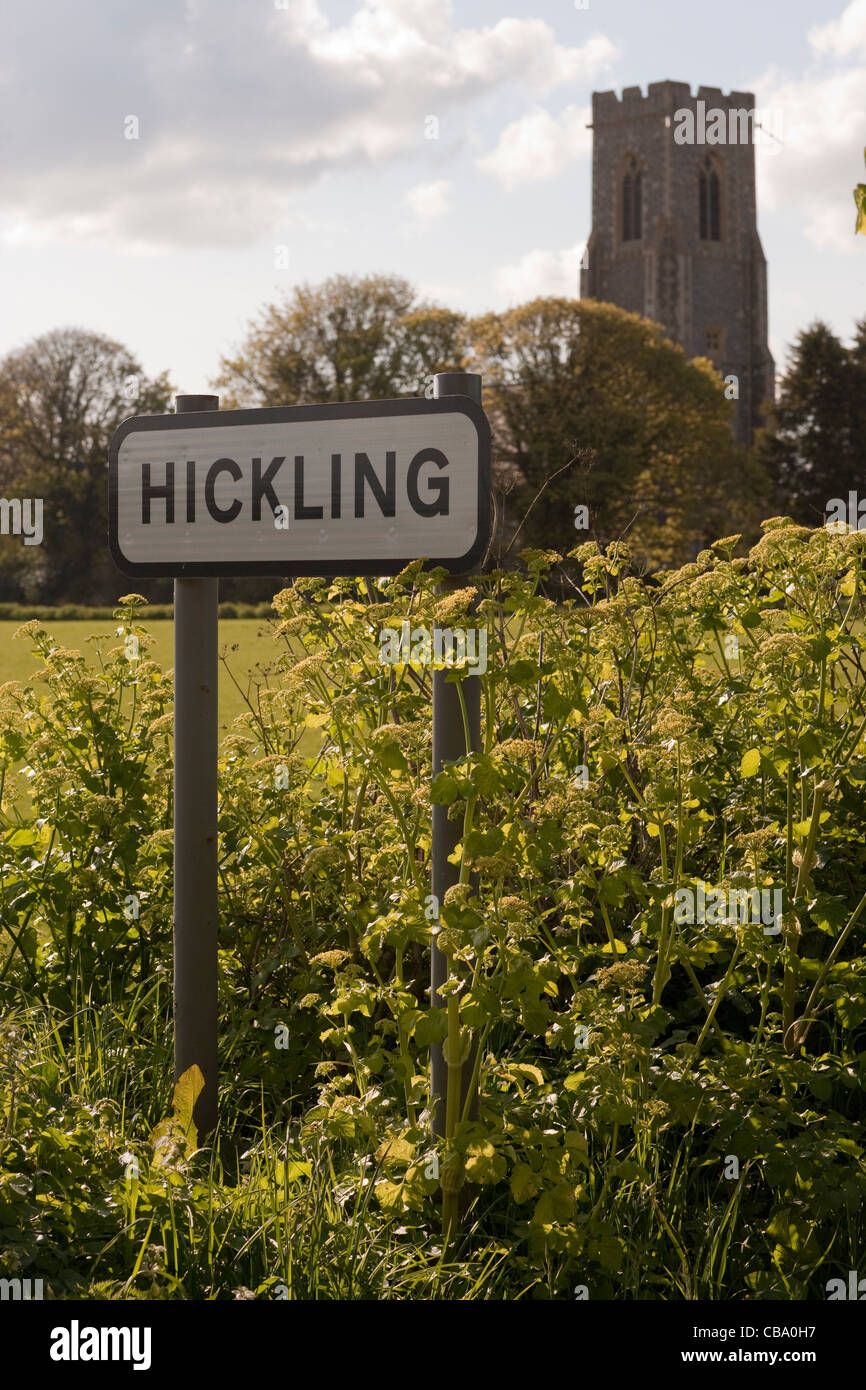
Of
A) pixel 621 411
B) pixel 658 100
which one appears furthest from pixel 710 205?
pixel 621 411

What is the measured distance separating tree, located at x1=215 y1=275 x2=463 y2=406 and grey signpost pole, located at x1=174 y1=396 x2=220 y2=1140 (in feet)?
135

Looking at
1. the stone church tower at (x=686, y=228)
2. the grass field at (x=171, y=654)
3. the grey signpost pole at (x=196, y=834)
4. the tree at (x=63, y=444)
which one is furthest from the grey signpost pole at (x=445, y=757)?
the stone church tower at (x=686, y=228)

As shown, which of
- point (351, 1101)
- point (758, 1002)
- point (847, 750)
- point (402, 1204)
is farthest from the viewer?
point (758, 1002)

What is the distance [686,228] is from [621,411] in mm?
34831

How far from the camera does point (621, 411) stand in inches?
1572

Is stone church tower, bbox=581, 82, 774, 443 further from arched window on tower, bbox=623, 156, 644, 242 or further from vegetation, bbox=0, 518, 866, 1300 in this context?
vegetation, bbox=0, 518, 866, 1300

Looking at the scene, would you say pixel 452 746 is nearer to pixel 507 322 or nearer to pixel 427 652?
pixel 427 652

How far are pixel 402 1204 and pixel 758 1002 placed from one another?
4.76 ft

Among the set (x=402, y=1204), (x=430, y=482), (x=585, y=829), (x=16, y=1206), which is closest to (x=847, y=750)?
(x=585, y=829)

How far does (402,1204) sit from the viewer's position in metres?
2.48

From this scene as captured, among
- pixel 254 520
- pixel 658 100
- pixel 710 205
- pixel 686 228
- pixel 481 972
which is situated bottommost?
pixel 481 972

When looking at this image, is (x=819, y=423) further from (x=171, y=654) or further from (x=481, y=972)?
(x=481, y=972)

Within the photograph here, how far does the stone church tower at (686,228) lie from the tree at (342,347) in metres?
27.5

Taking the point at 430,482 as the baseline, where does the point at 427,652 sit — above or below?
below
